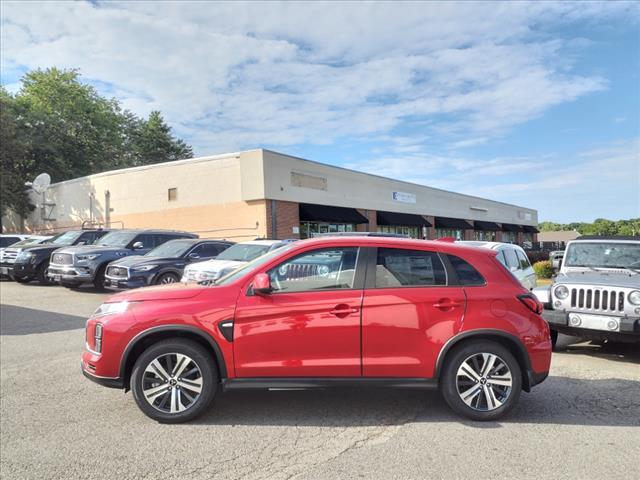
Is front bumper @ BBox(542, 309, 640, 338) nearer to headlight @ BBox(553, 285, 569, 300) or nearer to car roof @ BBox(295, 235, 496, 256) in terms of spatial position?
headlight @ BBox(553, 285, 569, 300)

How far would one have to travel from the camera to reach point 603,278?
22.2 feet

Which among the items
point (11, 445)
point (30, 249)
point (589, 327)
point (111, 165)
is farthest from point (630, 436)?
point (111, 165)

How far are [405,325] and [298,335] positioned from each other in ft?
3.05

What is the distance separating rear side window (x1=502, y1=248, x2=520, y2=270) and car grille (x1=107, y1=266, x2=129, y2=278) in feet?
28.7

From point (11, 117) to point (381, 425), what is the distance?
122 feet

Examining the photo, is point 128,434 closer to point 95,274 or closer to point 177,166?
point 95,274

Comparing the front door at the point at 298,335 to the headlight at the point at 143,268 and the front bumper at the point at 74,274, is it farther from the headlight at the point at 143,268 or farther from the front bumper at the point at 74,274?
the front bumper at the point at 74,274

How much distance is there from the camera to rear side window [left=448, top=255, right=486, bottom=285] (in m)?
4.27

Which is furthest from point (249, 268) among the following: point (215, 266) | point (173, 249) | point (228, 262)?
point (173, 249)

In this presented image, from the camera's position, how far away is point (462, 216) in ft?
154

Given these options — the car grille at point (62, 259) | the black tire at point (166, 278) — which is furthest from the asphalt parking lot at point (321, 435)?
the car grille at point (62, 259)

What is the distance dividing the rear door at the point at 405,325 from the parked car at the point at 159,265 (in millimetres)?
8771

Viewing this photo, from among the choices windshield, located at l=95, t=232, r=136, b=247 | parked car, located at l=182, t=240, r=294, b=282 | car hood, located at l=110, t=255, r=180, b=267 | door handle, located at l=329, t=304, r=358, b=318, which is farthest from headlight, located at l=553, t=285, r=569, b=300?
windshield, located at l=95, t=232, r=136, b=247

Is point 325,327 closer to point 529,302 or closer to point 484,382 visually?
point 484,382
